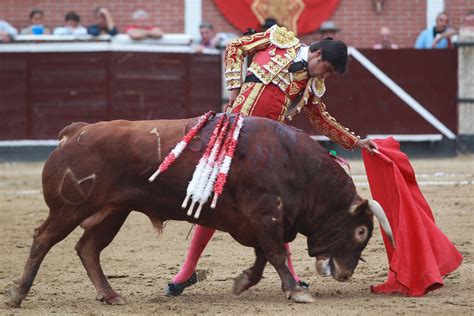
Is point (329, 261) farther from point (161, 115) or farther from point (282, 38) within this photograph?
point (161, 115)

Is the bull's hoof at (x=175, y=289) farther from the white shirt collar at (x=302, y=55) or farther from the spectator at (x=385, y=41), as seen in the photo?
the spectator at (x=385, y=41)

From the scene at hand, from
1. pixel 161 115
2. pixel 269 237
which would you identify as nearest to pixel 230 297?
pixel 269 237

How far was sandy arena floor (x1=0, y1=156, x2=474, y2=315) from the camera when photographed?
445 cm

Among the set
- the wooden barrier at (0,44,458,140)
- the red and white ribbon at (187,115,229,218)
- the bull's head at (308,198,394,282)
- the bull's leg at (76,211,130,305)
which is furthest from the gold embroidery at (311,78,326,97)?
the wooden barrier at (0,44,458,140)

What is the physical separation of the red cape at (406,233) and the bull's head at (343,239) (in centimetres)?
14

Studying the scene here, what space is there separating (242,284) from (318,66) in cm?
101

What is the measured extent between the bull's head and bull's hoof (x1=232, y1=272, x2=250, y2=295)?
1.03ft

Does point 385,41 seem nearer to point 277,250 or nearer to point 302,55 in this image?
point 302,55

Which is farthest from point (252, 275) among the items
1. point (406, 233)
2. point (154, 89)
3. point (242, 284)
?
point (154, 89)

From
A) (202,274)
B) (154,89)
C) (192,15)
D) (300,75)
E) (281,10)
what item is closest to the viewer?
(300,75)

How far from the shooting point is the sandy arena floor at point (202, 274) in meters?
4.45

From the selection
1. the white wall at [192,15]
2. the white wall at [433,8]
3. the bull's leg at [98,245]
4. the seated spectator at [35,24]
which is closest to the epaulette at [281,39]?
the bull's leg at [98,245]

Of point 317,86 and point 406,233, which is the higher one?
point 317,86

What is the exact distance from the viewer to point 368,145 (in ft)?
16.6
